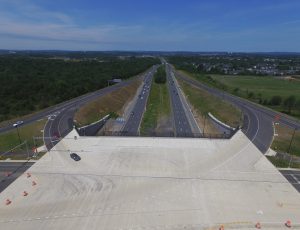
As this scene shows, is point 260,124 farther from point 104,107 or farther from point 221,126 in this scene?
point 104,107

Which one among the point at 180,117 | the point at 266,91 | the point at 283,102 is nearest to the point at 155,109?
the point at 180,117

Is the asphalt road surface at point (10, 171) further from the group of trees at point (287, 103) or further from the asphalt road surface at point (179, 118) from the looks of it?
the group of trees at point (287, 103)

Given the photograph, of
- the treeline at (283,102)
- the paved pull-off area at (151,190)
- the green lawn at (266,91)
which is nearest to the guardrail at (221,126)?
the paved pull-off area at (151,190)

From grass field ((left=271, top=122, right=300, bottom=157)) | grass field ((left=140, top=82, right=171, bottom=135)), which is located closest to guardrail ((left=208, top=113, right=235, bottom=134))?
grass field ((left=271, top=122, right=300, bottom=157))

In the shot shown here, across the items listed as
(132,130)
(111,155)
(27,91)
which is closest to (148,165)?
(111,155)

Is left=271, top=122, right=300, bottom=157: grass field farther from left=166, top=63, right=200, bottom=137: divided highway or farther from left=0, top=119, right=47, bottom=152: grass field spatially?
left=0, top=119, right=47, bottom=152: grass field

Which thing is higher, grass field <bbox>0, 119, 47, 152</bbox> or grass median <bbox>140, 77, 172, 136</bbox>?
grass field <bbox>0, 119, 47, 152</bbox>

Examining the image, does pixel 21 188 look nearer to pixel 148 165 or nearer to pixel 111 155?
pixel 111 155
